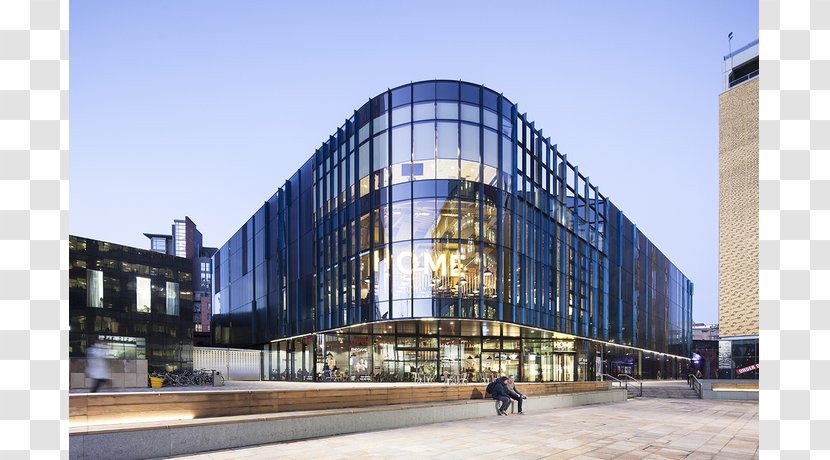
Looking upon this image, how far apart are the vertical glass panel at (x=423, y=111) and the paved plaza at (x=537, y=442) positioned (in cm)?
1667

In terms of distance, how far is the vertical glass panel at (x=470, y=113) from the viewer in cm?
2958

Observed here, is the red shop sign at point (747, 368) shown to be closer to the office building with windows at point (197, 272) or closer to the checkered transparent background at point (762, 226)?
the checkered transparent background at point (762, 226)

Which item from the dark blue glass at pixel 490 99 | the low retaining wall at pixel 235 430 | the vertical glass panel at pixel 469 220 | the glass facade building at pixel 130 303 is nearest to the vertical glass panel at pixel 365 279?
the vertical glass panel at pixel 469 220

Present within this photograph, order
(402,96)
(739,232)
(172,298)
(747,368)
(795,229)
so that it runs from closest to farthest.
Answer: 1. (795,229)
2. (402,96)
3. (172,298)
4. (747,368)
5. (739,232)

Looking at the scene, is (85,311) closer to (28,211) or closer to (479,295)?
(479,295)

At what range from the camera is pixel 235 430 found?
36.4 feet

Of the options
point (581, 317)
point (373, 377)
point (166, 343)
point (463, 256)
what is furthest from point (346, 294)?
point (581, 317)

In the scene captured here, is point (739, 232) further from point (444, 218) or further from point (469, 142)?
point (444, 218)

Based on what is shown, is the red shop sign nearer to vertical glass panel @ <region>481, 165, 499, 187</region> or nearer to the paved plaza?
vertical glass panel @ <region>481, 165, 499, 187</region>

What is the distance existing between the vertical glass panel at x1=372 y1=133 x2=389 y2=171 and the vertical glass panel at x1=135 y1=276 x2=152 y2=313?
16212 millimetres

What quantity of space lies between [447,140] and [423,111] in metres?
2.03

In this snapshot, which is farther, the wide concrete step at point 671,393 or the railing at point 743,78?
the railing at point 743,78

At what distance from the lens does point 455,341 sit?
3541cm

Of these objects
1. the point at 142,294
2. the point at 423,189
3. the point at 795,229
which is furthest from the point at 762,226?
the point at 142,294
